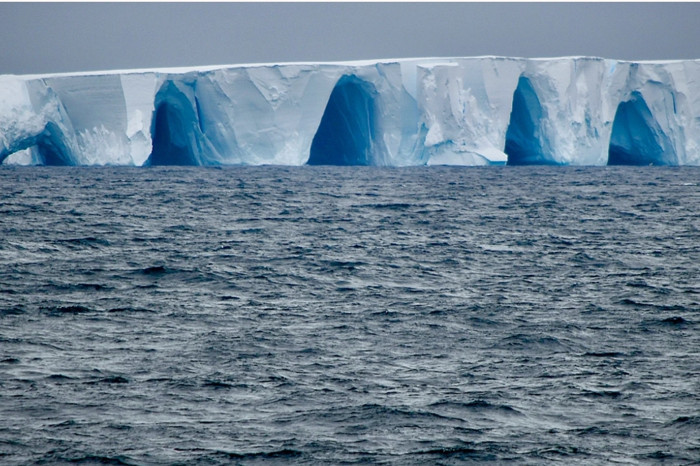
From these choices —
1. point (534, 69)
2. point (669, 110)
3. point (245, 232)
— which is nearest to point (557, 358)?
point (245, 232)

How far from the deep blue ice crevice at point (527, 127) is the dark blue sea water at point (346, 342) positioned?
560 inches

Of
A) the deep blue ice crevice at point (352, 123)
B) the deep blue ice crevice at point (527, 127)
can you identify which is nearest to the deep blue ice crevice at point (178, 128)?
the deep blue ice crevice at point (352, 123)

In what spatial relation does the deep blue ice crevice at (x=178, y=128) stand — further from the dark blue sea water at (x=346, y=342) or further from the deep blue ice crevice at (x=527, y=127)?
the dark blue sea water at (x=346, y=342)

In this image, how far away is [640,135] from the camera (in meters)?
32.8

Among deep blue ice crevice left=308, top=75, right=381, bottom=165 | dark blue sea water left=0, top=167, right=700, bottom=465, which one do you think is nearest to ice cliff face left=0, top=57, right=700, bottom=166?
deep blue ice crevice left=308, top=75, right=381, bottom=165

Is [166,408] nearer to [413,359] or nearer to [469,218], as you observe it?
[413,359]

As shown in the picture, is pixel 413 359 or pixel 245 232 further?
pixel 245 232

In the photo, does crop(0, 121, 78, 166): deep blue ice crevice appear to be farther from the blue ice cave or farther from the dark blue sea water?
the dark blue sea water

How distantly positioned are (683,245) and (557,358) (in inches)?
294

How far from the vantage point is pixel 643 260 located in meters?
12.2

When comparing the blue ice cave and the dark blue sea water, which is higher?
the blue ice cave

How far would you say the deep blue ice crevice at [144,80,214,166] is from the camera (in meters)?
28.0

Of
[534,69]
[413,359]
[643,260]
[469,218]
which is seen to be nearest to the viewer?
[413,359]

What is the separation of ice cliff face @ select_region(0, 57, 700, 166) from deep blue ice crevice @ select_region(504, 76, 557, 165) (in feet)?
0.22
